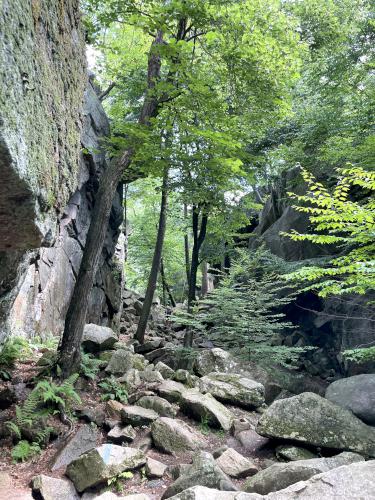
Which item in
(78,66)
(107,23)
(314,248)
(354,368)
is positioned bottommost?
(354,368)

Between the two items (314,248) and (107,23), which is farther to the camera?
(314,248)

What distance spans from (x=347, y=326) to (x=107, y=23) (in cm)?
1225

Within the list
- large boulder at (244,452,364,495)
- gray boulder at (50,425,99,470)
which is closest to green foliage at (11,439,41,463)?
gray boulder at (50,425,99,470)

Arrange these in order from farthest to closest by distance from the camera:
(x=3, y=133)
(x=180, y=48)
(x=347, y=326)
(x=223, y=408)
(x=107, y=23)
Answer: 1. (x=347, y=326)
2. (x=107, y=23)
3. (x=223, y=408)
4. (x=180, y=48)
5. (x=3, y=133)

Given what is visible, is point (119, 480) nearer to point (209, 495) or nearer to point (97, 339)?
point (209, 495)

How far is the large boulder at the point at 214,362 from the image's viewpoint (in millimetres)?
9922

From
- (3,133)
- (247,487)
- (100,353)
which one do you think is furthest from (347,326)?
(3,133)

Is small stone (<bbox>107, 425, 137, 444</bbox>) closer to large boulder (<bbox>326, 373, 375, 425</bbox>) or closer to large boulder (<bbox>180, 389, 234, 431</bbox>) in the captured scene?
large boulder (<bbox>180, 389, 234, 431</bbox>)

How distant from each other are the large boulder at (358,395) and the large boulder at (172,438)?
9.82 feet

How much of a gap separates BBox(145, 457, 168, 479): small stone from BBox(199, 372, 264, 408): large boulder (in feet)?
9.44

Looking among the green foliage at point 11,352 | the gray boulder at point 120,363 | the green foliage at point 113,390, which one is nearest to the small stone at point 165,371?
the gray boulder at point 120,363

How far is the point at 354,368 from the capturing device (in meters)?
12.6

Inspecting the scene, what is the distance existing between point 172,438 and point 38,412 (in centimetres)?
227

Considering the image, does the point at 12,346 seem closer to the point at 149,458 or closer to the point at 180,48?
the point at 149,458
